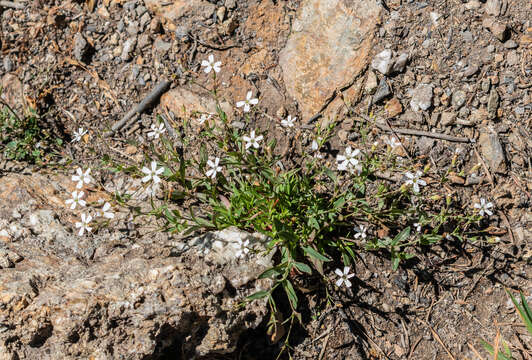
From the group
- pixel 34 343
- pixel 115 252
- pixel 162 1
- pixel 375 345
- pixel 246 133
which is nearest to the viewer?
pixel 34 343

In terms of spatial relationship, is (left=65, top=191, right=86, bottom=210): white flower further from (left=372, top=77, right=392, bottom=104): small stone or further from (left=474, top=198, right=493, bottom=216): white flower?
(left=474, top=198, right=493, bottom=216): white flower

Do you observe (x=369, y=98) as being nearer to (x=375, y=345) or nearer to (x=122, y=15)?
(x=375, y=345)

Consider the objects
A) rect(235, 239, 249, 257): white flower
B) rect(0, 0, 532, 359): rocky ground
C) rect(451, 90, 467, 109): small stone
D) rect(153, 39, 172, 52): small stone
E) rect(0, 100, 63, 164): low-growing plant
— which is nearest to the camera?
rect(0, 0, 532, 359): rocky ground

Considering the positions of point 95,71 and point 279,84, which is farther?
point 95,71

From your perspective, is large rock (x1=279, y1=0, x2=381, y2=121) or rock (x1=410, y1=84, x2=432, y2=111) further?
large rock (x1=279, y1=0, x2=381, y2=121)

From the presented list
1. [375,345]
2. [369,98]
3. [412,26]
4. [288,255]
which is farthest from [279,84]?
[375,345]

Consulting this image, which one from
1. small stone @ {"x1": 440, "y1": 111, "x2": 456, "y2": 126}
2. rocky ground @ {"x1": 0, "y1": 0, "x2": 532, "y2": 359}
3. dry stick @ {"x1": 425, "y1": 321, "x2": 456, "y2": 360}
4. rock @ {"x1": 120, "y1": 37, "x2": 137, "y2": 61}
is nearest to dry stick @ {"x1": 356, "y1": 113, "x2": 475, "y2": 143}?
rocky ground @ {"x1": 0, "y1": 0, "x2": 532, "y2": 359}

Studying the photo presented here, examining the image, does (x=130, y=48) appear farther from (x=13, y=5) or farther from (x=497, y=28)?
(x=497, y=28)
